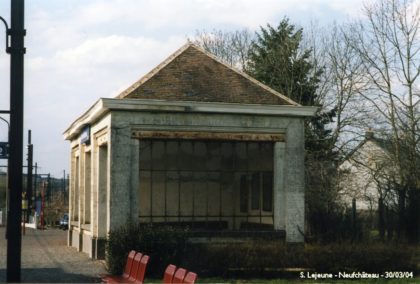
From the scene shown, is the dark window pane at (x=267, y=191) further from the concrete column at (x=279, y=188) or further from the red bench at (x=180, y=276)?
the red bench at (x=180, y=276)

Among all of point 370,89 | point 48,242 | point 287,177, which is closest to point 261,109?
point 287,177

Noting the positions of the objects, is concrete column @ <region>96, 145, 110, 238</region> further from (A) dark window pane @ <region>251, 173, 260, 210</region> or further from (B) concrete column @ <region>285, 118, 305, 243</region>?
(A) dark window pane @ <region>251, 173, 260, 210</region>

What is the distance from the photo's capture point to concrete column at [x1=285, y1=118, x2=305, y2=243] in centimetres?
2059

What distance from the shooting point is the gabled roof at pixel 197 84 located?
803 inches

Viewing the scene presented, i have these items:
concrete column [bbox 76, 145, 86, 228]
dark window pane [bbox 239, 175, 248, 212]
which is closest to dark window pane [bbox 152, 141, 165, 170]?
concrete column [bbox 76, 145, 86, 228]

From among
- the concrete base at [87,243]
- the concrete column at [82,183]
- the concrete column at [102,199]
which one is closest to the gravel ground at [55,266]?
the concrete base at [87,243]

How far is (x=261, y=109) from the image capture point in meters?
20.4

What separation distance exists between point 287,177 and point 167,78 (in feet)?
14.5

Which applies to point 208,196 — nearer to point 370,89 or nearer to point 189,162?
point 189,162

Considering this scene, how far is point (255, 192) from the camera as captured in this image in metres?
25.2

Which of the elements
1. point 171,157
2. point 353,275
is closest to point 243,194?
point 171,157

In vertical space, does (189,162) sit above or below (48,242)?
above

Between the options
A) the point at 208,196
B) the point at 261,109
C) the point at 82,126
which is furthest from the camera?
the point at 208,196

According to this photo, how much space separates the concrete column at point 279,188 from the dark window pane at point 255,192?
3806mm
